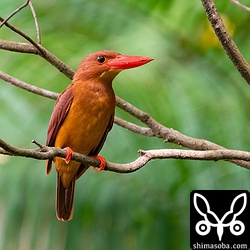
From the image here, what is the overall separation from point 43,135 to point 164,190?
0.68m

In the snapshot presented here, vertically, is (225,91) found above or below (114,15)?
below

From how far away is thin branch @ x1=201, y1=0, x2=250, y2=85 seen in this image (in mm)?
2783

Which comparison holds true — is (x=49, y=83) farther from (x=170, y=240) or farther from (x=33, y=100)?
(x=170, y=240)

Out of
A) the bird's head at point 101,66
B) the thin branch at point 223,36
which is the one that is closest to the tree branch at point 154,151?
the thin branch at point 223,36

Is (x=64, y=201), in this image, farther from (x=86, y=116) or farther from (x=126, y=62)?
(x=126, y=62)

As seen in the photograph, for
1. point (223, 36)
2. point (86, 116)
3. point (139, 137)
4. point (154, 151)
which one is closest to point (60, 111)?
point (86, 116)

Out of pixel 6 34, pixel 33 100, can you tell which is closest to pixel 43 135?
pixel 33 100

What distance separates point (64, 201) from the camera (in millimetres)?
3527

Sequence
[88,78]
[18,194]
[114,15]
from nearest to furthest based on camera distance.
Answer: [88,78], [18,194], [114,15]

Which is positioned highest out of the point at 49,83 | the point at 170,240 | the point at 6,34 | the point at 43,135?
the point at 6,34

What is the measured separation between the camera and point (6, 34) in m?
4.36

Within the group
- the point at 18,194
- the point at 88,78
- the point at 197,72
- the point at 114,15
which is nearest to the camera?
the point at 88,78

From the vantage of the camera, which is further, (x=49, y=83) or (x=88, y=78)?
(x=49, y=83)

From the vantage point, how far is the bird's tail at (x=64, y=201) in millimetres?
3494
